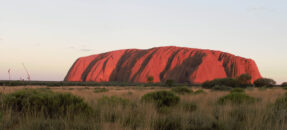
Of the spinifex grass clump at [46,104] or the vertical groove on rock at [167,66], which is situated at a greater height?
the spinifex grass clump at [46,104]

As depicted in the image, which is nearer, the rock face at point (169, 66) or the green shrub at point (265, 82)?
the green shrub at point (265, 82)

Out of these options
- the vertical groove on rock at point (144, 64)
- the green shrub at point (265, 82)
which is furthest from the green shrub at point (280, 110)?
the vertical groove on rock at point (144, 64)

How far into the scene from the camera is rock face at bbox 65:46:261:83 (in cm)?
7036

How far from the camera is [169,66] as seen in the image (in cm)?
7475

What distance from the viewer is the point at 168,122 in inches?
189

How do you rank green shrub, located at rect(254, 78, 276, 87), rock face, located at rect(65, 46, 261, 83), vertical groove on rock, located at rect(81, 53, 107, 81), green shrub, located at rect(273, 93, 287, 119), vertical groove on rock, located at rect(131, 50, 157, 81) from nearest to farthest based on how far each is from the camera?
green shrub, located at rect(273, 93, 287, 119) → green shrub, located at rect(254, 78, 276, 87) → rock face, located at rect(65, 46, 261, 83) → vertical groove on rock, located at rect(131, 50, 157, 81) → vertical groove on rock, located at rect(81, 53, 107, 81)

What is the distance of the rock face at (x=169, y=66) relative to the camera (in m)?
70.4

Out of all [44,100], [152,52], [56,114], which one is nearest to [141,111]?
[56,114]

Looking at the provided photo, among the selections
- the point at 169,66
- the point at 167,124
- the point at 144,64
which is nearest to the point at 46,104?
the point at 167,124

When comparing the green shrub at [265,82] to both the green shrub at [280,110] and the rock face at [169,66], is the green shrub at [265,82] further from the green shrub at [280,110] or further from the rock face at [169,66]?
the green shrub at [280,110]

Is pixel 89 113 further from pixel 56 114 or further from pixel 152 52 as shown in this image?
pixel 152 52

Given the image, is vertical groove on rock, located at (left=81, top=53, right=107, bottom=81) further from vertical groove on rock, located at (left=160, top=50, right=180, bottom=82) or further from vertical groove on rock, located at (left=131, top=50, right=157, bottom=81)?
vertical groove on rock, located at (left=160, top=50, right=180, bottom=82)

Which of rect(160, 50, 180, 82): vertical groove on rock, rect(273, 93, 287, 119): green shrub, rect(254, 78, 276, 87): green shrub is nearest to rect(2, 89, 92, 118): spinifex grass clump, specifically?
rect(273, 93, 287, 119): green shrub

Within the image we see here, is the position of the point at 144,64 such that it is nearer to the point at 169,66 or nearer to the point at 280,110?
the point at 169,66
